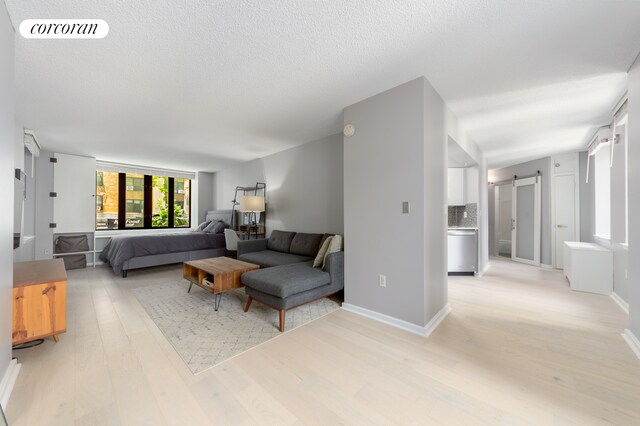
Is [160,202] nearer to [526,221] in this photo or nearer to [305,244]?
[305,244]

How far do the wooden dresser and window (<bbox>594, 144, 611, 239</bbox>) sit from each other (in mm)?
6801

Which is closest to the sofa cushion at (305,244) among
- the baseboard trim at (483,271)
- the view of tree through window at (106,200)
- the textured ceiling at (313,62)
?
the textured ceiling at (313,62)

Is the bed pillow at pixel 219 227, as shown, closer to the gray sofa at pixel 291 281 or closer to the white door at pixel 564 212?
the gray sofa at pixel 291 281

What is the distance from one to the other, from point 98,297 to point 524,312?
519 centimetres

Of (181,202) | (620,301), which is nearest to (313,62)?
(620,301)

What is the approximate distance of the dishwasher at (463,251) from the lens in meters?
4.32

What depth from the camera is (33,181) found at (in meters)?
4.53

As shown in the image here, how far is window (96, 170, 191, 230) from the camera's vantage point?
5.82 meters

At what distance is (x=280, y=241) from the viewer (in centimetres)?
447

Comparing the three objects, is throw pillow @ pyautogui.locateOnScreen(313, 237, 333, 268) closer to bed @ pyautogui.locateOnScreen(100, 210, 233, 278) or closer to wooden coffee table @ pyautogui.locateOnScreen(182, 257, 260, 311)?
wooden coffee table @ pyautogui.locateOnScreen(182, 257, 260, 311)

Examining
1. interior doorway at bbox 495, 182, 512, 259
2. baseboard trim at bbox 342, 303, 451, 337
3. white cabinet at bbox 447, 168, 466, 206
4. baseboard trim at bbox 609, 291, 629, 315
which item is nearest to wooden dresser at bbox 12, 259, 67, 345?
baseboard trim at bbox 342, 303, 451, 337

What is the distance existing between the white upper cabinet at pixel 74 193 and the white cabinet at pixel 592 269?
8.66 metres

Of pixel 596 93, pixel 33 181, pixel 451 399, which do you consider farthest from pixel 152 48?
pixel 33 181

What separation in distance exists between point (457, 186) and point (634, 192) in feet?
8.76
